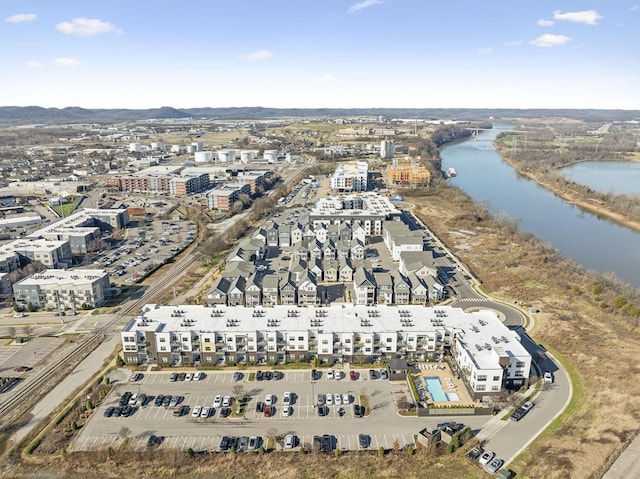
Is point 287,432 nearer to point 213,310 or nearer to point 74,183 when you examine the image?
point 213,310

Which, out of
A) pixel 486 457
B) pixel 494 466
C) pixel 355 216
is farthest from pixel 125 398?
pixel 355 216

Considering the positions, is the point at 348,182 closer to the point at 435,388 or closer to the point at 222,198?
the point at 222,198

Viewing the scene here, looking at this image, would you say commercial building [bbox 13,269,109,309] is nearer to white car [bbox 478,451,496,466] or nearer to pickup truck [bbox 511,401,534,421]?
white car [bbox 478,451,496,466]

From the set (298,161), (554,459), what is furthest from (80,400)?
(298,161)

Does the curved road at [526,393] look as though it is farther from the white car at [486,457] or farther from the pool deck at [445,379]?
the pool deck at [445,379]

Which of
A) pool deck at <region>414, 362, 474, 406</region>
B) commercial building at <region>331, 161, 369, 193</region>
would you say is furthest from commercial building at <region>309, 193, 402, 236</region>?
pool deck at <region>414, 362, 474, 406</region>


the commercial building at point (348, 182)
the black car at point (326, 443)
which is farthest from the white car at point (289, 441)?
the commercial building at point (348, 182)
